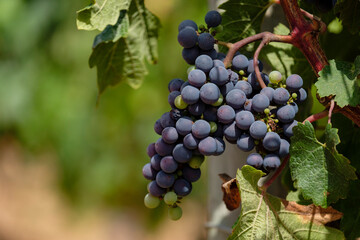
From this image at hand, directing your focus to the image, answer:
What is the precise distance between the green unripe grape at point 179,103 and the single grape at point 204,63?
51 millimetres

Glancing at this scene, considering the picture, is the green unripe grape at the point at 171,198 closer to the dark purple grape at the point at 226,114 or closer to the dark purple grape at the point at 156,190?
the dark purple grape at the point at 156,190

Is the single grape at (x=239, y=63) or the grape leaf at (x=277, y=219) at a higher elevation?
the single grape at (x=239, y=63)

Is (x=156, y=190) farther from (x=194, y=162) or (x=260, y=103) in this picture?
(x=260, y=103)

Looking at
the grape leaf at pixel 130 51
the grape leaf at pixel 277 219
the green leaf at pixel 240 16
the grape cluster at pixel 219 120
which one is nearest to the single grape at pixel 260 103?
the grape cluster at pixel 219 120

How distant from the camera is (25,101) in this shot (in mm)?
3250

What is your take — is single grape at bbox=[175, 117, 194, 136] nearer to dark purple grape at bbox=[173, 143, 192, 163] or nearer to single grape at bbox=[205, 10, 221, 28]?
dark purple grape at bbox=[173, 143, 192, 163]

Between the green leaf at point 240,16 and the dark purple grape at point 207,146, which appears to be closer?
the dark purple grape at point 207,146

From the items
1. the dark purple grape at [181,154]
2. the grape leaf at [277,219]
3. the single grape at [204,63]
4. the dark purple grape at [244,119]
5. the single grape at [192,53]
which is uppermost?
the single grape at [192,53]

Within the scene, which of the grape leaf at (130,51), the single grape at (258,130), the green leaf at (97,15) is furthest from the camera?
the grape leaf at (130,51)

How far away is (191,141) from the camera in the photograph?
2.15ft

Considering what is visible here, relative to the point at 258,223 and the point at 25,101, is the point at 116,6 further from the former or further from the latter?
the point at 25,101

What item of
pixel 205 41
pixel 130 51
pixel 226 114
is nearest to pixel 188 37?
pixel 205 41

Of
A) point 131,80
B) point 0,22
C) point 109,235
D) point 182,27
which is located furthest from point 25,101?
point 182,27

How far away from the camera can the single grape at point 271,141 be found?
63 cm
